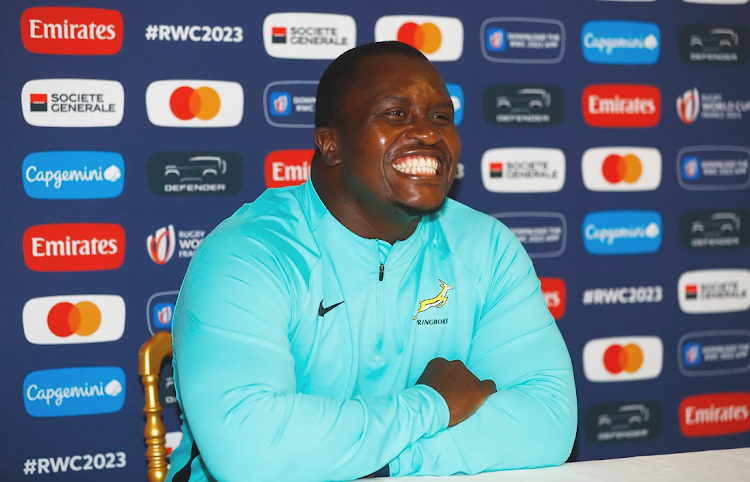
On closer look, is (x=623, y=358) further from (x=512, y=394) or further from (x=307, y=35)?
(x=307, y=35)

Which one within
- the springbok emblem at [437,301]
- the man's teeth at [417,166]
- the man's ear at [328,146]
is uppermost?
the man's ear at [328,146]

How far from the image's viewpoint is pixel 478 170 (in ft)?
8.18

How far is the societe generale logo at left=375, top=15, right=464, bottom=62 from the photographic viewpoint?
241 centimetres

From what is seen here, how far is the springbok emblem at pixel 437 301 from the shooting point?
4.92 feet

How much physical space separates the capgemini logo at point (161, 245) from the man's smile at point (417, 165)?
1056 millimetres

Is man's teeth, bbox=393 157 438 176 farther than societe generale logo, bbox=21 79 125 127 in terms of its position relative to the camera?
No

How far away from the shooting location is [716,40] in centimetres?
270

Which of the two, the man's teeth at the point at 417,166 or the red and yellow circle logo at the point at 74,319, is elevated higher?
the man's teeth at the point at 417,166

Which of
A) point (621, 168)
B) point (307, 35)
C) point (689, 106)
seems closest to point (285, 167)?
point (307, 35)

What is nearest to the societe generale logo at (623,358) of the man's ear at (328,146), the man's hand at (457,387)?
the man's hand at (457,387)

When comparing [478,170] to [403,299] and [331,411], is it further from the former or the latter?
[331,411]

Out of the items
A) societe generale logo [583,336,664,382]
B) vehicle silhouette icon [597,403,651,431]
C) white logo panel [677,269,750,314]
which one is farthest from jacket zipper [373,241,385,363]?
white logo panel [677,269,750,314]

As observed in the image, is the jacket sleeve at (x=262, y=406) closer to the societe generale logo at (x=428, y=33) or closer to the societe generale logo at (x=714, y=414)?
the societe generale logo at (x=428, y=33)

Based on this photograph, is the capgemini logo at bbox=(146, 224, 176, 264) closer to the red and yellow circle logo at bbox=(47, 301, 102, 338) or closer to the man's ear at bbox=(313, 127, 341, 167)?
the red and yellow circle logo at bbox=(47, 301, 102, 338)
